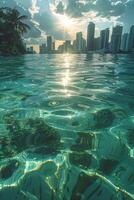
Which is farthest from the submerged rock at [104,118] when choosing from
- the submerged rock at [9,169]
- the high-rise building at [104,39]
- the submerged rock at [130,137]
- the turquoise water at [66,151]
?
the high-rise building at [104,39]

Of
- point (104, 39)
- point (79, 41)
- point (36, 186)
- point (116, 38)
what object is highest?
point (116, 38)

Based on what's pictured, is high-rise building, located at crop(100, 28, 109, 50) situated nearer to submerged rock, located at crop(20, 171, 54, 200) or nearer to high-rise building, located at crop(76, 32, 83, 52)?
high-rise building, located at crop(76, 32, 83, 52)

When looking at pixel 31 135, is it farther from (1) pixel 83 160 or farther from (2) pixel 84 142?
(1) pixel 83 160

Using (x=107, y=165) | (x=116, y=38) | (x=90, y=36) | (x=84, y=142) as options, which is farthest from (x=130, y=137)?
(x=90, y=36)

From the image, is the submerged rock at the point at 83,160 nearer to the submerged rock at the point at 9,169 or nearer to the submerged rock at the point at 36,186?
the submerged rock at the point at 36,186

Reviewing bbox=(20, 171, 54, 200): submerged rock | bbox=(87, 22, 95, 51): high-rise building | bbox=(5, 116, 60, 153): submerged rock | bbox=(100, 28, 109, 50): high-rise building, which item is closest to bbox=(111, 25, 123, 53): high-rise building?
bbox=(100, 28, 109, 50): high-rise building

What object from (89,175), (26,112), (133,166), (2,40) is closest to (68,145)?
(89,175)

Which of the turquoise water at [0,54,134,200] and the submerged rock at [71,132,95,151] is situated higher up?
the submerged rock at [71,132,95,151]
